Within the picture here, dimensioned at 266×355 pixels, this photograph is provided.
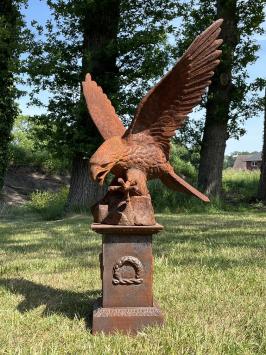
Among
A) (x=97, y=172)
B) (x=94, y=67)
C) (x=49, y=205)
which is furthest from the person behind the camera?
(x=49, y=205)

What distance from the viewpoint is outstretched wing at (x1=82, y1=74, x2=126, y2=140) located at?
3.81 meters

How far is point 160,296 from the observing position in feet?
13.8

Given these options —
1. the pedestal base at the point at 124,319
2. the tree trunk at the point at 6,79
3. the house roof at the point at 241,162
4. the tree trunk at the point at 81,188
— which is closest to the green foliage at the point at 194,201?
the tree trunk at the point at 81,188

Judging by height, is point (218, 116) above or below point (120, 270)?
above

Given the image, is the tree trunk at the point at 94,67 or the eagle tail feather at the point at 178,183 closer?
the eagle tail feather at the point at 178,183

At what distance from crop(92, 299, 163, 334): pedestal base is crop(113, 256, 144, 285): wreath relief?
0.65 feet

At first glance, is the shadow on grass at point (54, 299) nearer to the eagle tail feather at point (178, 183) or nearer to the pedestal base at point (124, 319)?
the pedestal base at point (124, 319)

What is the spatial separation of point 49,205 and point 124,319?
11190mm

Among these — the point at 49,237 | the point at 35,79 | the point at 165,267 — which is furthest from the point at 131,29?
the point at 165,267

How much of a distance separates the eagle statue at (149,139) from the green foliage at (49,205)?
9167 mm

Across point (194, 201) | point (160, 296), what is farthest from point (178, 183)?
point (194, 201)

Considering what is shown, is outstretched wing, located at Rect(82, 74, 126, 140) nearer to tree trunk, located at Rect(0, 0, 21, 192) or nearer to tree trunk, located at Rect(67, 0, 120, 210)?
tree trunk, located at Rect(67, 0, 120, 210)

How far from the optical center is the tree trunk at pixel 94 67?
12156 mm

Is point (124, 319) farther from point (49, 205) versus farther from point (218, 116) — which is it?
point (49, 205)
